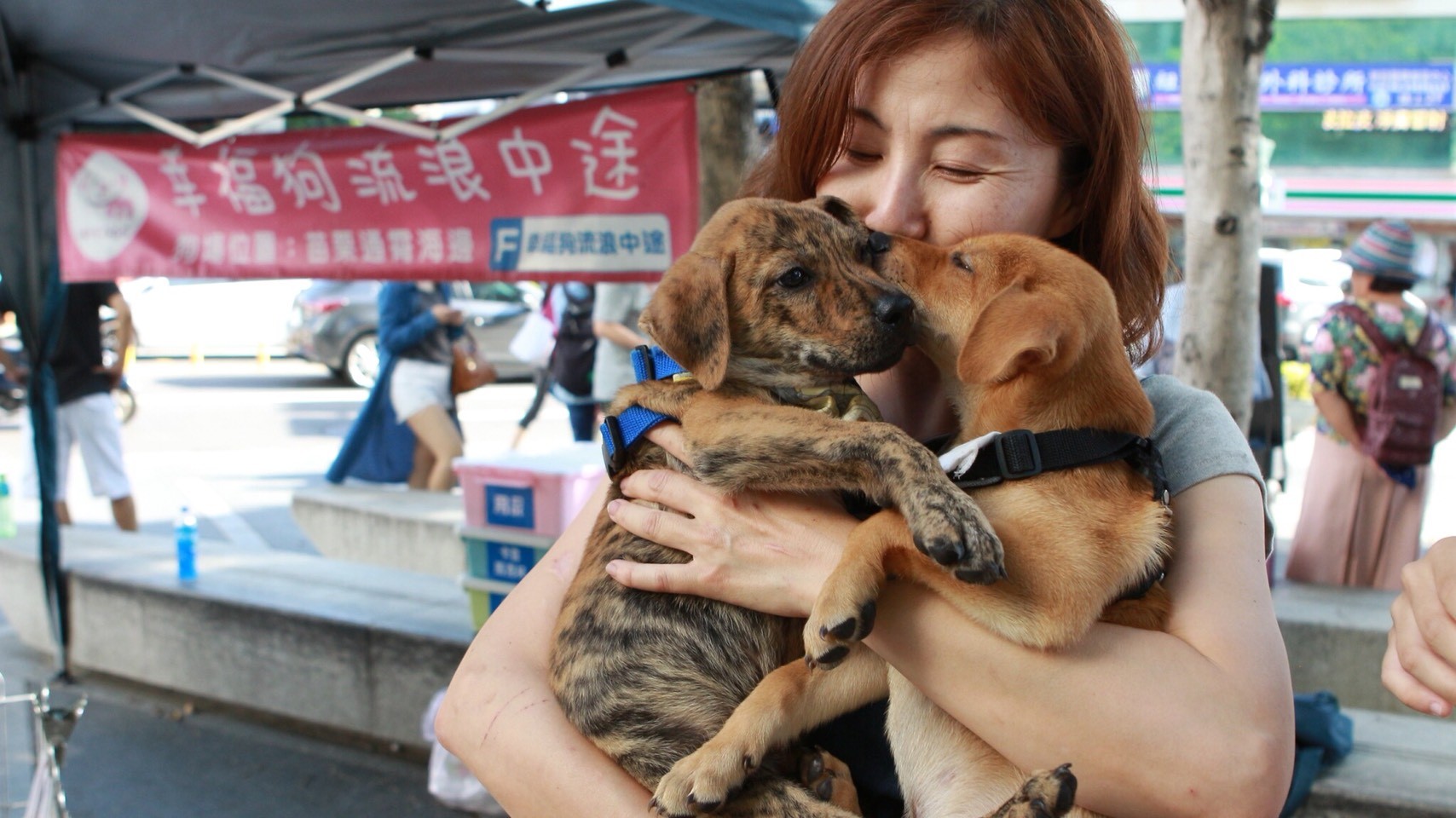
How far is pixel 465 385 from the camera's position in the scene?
31.2ft

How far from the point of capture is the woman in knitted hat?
696cm

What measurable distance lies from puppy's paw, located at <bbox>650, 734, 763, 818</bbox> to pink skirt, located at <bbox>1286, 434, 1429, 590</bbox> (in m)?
6.22

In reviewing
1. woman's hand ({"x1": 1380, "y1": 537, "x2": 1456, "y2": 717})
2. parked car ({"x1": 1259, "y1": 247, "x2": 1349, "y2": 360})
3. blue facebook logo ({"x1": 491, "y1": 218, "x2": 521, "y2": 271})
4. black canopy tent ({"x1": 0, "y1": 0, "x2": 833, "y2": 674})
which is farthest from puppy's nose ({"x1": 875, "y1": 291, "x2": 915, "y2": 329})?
parked car ({"x1": 1259, "y1": 247, "x2": 1349, "y2": 360})

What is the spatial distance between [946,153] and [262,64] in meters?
5.61

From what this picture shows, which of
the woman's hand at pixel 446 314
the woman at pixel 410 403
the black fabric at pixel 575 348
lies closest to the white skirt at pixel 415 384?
the woman at pixel 410 403

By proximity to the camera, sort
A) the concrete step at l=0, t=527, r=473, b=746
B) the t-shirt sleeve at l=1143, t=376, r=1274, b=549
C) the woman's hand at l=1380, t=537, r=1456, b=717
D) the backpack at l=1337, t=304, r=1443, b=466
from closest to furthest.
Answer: the woman's hand at l=1380, t=537, r=1456, b=717 → the t-shirt sleeve at l=1143, t=376, r=1274, b=549 → the concrete step at l=0, t=527, r=473, b=746 → the backpack at l=1337, t=304, r=1443, b=466

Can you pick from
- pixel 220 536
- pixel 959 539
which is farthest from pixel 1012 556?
pixel 220 536

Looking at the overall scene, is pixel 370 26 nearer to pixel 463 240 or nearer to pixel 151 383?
pixel 463 240

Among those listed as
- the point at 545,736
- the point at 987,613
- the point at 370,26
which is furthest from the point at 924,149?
the point at 370,26

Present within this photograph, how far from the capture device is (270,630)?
20.7 ft

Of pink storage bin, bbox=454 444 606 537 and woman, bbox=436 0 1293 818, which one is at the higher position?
woman, bbox=436 0 1293 818

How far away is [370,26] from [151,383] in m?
17.8

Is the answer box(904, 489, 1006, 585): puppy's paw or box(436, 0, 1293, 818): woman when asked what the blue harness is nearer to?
box(436, 0, 1293, 818): woman

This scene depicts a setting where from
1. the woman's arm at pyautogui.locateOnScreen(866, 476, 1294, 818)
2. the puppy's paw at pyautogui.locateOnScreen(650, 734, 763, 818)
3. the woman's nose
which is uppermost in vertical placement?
the woman's nose
